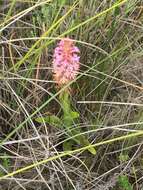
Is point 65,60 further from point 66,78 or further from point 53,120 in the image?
point 53,120

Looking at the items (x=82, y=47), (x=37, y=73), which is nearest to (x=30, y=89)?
(x=37, y=73)

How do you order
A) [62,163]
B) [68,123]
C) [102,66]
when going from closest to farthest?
[62,163], [68,123], [102,66]

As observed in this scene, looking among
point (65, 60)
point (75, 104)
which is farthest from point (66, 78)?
point (75, 104)

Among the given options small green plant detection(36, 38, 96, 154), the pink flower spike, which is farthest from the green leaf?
the pink flower spike

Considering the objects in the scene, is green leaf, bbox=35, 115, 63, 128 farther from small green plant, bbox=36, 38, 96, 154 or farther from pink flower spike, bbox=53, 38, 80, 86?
pink flower spike, bbox=53, 38, 80, 86

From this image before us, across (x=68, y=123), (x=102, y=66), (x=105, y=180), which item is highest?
(x=102, y=66)

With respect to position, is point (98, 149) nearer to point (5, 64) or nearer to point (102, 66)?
point (102, 66)

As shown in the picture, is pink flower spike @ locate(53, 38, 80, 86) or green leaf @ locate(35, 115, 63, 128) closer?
pink flower spike @ locate(53, 38, 80, 86)
